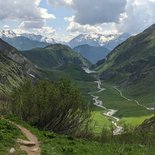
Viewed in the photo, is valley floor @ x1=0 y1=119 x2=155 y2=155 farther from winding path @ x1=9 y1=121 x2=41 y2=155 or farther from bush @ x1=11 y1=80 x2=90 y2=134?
bush @ x1=11 y1=80 x2=90 y2=134

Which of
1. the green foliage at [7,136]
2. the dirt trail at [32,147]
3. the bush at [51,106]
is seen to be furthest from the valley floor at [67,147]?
the bush at [51,106]

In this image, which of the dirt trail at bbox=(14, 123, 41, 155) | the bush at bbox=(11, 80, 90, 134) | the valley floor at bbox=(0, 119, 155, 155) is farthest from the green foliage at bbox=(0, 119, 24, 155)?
the bush at bbox=(11, 80, 90, 134)

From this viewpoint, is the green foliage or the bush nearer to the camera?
the green foliage

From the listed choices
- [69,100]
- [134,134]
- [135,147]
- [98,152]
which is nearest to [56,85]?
[69,100]

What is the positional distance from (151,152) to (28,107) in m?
20.1

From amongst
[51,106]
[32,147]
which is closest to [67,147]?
[32,147]

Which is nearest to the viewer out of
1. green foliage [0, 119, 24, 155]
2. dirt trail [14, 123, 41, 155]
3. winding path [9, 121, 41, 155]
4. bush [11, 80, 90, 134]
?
green foliage [0, 119, 24, 155]

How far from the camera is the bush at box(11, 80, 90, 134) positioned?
54.6 metres

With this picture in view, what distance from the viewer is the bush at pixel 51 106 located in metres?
54.6

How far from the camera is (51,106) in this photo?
55.3 meters

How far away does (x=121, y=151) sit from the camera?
39.1 meters

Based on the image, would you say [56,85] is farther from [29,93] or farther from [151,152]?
[151,152]

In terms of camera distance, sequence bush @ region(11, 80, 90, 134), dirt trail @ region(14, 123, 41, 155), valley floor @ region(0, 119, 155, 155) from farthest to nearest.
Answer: bush @ region(11, 80, 90, 134)
valley floor @ region(0, 119, 155, 155)
dirt trail @ region(14, 123, 41, 155)

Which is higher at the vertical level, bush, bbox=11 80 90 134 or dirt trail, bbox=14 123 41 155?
bush, bbox=11 80 90 134
